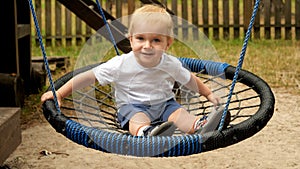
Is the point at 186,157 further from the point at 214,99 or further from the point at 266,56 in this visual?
the point at 266,56

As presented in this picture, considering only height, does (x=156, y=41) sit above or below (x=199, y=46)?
above

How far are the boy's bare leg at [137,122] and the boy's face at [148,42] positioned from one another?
0.84ft

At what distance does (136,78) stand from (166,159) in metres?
1.27

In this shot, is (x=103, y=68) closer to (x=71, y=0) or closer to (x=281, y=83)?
(x=71, y=0)

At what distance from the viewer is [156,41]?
257 cm

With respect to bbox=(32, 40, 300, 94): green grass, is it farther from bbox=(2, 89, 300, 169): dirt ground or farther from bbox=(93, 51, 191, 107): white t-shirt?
bbox=(93, 51, 191, 107): white t-shirt

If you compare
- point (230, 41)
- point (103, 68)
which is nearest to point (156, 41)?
point (103, 68)

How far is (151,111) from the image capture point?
9.02 ft

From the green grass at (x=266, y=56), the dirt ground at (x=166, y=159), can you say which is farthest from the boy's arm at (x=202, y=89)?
the green grass at (x=266, y=56)

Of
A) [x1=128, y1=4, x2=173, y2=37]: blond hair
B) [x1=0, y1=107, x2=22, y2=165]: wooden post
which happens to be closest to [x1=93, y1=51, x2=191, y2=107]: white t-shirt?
[x1=128, y1=4, x2=173, y2=37]: blond hair

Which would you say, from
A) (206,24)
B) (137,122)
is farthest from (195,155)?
(206,24)

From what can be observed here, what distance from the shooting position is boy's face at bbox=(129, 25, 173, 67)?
2545 mm

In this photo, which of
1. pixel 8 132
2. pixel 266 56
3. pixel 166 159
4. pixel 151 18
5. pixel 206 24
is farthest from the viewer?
pixel 206 24

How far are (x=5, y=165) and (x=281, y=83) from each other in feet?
11.1
